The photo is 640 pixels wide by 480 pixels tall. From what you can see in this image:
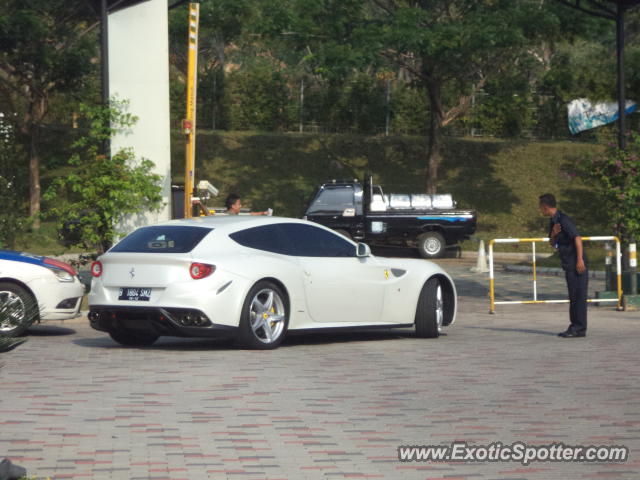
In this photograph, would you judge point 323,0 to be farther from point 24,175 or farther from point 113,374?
point 113,374

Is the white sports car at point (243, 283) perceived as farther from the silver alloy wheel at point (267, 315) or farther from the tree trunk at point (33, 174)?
the tree trunk at point (33, 174)

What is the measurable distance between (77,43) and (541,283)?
20546mm

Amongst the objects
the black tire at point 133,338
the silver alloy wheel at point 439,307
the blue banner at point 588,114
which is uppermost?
the blue banner at point 588,114

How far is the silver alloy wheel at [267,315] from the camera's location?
13.1 m

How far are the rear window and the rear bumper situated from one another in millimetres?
695

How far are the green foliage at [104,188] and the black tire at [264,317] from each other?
6.97 m

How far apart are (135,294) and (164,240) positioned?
723 mm

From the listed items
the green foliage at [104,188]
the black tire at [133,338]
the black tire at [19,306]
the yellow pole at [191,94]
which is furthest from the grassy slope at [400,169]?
the black tire at [133,338]

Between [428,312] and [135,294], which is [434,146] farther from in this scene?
[135,294]

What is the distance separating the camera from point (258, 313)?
43.1 ft

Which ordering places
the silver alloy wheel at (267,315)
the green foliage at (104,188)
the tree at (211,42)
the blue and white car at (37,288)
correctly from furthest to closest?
the tree at (211,42) < the green foliage at (104,188) < the blue and white car at (37,288) < the silver alloy wheel at (267,315)

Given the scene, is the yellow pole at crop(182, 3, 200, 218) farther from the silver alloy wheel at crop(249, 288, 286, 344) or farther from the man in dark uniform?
the silver alloy wheel at crop(249, 288, 286, 344)

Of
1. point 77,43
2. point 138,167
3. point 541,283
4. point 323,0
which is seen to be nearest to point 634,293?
point 541,283

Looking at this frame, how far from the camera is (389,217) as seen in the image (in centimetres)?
3397
